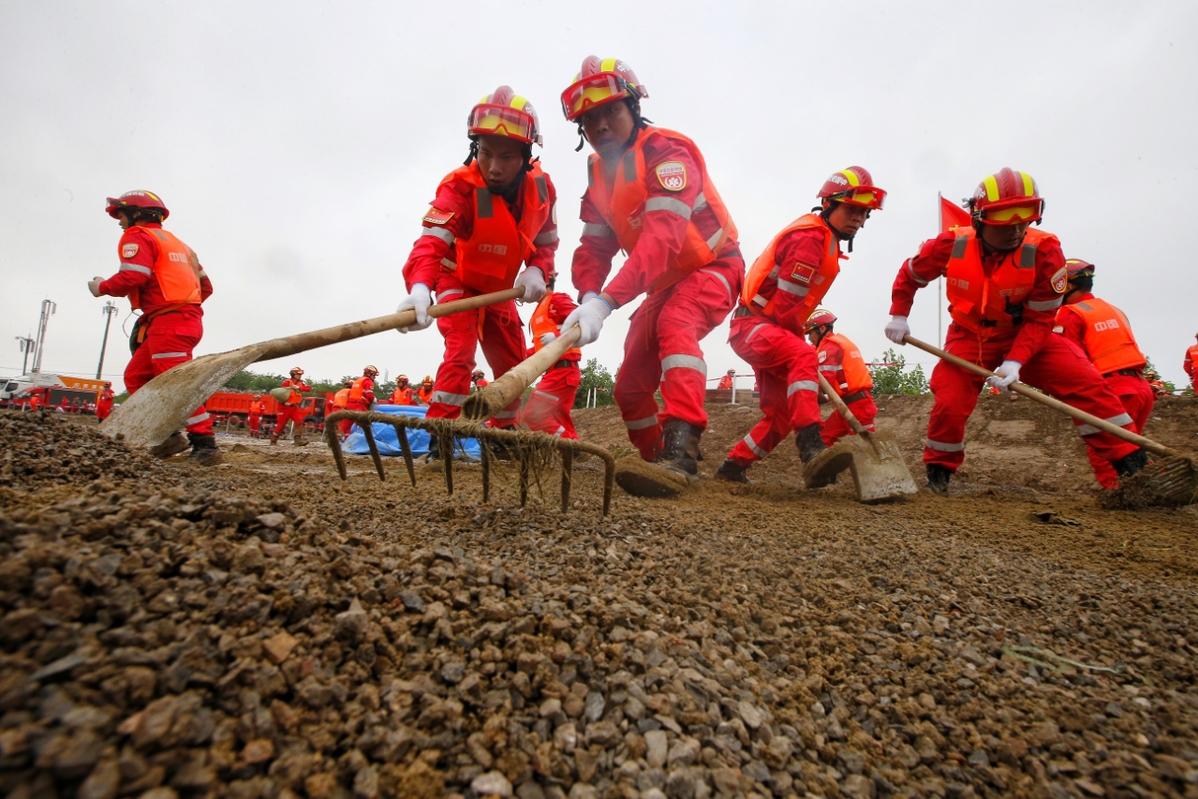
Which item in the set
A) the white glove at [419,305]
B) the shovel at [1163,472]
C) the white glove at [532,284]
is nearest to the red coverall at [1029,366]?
the shovel at [1163,472]

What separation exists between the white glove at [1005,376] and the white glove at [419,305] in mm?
4055

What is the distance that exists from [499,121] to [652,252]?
138 centimetres

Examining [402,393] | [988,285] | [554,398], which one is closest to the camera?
[988,285]

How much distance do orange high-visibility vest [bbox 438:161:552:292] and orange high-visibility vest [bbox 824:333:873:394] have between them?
3.90 metres

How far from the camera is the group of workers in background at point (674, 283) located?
3.57m

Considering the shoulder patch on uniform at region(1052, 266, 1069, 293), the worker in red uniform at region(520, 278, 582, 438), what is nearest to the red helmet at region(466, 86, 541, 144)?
the worker in red uniform at region(520, 278, 582, 438)

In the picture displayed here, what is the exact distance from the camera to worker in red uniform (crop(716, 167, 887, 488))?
4195 mm

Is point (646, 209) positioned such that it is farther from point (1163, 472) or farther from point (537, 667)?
point (1163, 472)

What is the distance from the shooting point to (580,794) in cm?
80

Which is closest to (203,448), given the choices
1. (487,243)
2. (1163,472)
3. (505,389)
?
Result: (487,243)

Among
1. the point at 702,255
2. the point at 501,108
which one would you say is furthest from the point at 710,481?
the point at 501,108

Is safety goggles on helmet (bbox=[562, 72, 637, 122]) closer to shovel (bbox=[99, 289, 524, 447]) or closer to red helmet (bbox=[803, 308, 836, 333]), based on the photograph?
shovel (bbox=[99, 289, 524, 447])

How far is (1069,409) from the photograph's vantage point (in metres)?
3.99

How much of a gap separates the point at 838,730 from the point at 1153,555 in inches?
95.9
